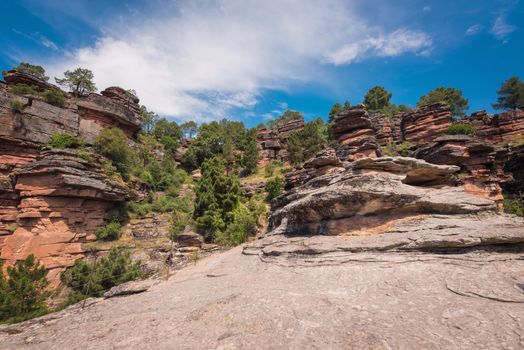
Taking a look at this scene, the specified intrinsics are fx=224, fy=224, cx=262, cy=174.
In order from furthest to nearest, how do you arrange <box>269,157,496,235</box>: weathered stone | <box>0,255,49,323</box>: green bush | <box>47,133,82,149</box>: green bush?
<box>47,133,82,149</box>: green bush
<box>0,255,49,323</box>: green bush
<box>269,157,496,235</box>: weathered stone

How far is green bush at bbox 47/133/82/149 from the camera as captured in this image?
24656 millimetres

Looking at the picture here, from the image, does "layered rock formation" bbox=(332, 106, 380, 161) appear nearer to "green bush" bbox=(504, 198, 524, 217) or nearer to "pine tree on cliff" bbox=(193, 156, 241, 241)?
"green bush" bbox=(504, 198, 524, 217)

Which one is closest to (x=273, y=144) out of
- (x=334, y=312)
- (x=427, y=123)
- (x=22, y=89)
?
(x=427, y=123)

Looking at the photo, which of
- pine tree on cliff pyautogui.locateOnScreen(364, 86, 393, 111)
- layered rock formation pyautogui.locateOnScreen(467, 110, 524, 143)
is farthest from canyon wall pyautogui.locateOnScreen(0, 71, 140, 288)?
pine tree on cliff pyautogui.locateOnScreen(364, 86, 393, 111)

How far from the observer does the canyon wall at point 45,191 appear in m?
20.0

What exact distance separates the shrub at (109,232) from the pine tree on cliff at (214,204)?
8144 millimetres

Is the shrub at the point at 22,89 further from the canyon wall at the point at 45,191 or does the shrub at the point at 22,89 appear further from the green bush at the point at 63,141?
the green bush at the point at 63,141

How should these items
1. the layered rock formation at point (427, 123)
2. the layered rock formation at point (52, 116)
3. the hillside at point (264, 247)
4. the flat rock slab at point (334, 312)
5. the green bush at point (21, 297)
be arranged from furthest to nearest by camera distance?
the layered rock formation at point (427, 123) < the layered rock formation at point (52, 116) < the green bush at point (21, 297) < the hillside at point (264, 247) < the flat rock slab at point (334, 312)

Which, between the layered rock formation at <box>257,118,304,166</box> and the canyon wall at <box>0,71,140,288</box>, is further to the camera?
the layered rock formation at <box>257,118,304,166</box>

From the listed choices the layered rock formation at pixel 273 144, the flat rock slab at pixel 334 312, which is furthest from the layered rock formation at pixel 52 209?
the layered rock formation at pixel 273 144

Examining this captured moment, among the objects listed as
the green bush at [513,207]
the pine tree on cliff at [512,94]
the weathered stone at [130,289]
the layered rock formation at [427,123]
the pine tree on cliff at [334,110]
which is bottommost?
the weathered stone at [130,289]

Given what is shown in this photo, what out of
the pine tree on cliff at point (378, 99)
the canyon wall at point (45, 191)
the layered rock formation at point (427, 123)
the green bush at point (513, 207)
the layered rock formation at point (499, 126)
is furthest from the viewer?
the pine tree on cliff at point (378, 99)

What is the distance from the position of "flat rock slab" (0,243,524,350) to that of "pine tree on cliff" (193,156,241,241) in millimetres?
16391

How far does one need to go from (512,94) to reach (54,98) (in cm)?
7547
